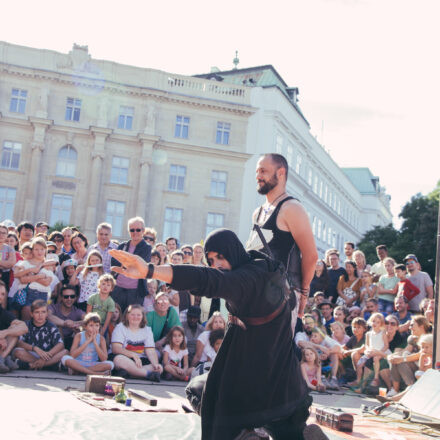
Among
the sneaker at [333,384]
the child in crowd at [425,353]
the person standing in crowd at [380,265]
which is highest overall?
the person standing in crowd at [380,265]

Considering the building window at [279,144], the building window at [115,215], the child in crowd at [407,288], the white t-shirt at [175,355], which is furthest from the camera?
the building window at [279,144]

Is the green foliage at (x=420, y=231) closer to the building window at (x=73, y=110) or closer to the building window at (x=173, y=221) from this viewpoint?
the building window at (x=173, y=221)

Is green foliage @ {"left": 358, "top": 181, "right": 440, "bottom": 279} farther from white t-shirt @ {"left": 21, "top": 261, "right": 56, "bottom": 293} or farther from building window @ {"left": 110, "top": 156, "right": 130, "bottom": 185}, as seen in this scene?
white t-shirt @ {"left": 21, "top": 261, "right": 56, "bottom": 293}

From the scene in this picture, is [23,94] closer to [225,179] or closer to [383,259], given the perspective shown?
[225,179]

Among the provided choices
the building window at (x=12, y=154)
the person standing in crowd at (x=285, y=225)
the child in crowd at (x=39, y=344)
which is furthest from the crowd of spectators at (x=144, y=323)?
the building window at (x=12, y=154)

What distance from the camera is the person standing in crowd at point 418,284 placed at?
37.2ft

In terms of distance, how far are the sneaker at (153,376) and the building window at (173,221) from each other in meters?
26.3

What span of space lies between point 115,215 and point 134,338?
85.9 feet

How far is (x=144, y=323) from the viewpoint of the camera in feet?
31.2

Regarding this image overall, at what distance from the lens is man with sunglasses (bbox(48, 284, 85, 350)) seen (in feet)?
31.2

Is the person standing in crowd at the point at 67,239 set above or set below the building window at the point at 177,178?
below

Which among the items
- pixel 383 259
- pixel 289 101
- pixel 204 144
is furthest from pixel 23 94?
pixel 383 259

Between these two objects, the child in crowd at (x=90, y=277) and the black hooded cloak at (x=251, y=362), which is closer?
the black hooded cloak at (x=251, y=362)

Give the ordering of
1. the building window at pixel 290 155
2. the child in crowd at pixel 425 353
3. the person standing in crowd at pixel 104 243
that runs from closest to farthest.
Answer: the child in crowd at pixel 425 353 < the person standing in crowd at pixel 104 243 < the building window at pixel 290 155
